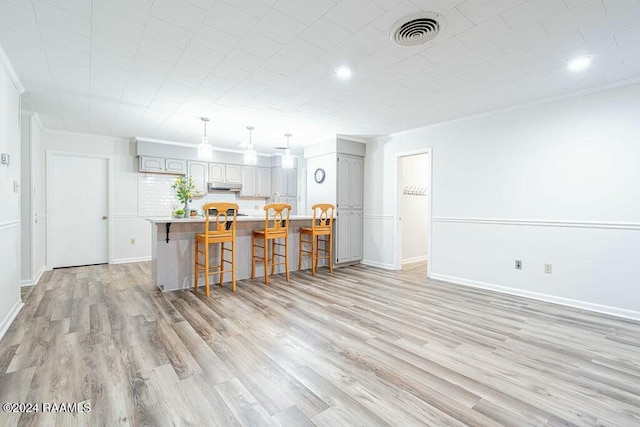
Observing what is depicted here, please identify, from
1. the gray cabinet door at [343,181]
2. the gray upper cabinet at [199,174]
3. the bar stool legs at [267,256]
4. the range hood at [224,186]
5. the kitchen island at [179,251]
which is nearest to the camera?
the kitchen island at [179,251]

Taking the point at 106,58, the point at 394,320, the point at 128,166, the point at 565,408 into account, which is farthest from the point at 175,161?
the point at 565,408

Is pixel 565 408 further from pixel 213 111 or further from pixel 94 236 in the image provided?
pixel 94 236

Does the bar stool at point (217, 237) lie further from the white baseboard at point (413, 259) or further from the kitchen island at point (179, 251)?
the white baseboard at point (413, 259)

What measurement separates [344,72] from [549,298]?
11.6 ft

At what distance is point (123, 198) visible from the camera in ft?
18.8

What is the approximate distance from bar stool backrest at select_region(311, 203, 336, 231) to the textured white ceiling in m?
1.44

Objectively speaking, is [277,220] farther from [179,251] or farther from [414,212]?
[414,212]

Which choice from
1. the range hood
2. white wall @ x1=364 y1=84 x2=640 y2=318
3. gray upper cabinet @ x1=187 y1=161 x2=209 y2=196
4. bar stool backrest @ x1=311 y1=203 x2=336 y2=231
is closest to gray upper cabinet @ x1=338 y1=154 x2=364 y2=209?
bar stool backrest @ x1=311 y1=203 x2=336 y2=231

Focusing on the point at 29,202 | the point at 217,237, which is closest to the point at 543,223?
the point at 217,237

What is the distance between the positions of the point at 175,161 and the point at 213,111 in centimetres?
249

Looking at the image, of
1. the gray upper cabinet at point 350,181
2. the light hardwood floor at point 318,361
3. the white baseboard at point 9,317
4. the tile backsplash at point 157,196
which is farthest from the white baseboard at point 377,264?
the white baseboard at point 9,317

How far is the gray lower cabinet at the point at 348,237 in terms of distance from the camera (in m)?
5.44

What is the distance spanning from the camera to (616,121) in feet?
10.3

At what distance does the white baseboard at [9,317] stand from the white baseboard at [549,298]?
194 inches
